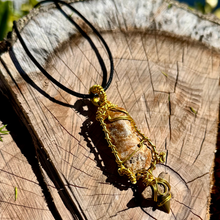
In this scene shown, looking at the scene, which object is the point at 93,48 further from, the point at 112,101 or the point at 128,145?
the point at 128,145

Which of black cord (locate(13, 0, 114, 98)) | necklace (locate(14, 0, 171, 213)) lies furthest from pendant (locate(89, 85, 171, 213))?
black cord (locate(13, 0, 114, 98))

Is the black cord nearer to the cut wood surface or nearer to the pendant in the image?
the cut wood surface

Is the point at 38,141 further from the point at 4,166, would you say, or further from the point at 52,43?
the point at 52,43

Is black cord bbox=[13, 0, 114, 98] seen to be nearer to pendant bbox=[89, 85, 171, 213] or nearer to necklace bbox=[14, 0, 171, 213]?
necklace bbox=[14, 0, 171, 213]

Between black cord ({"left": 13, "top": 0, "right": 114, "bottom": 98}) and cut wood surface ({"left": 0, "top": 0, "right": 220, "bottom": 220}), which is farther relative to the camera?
black cord ({"left": 13, "top": 0, "right": 114, "bottom": 98})

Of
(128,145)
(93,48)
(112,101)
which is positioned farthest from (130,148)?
(93,48)

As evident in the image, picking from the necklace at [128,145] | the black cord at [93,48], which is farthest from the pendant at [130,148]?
the black cord at [93,48]

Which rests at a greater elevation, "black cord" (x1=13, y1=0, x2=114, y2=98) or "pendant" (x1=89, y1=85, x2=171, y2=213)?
"black cord" (x1=13, y1=0, x2=114, y2=98)

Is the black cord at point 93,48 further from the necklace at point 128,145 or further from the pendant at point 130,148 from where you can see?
the pendant at point 130,148
